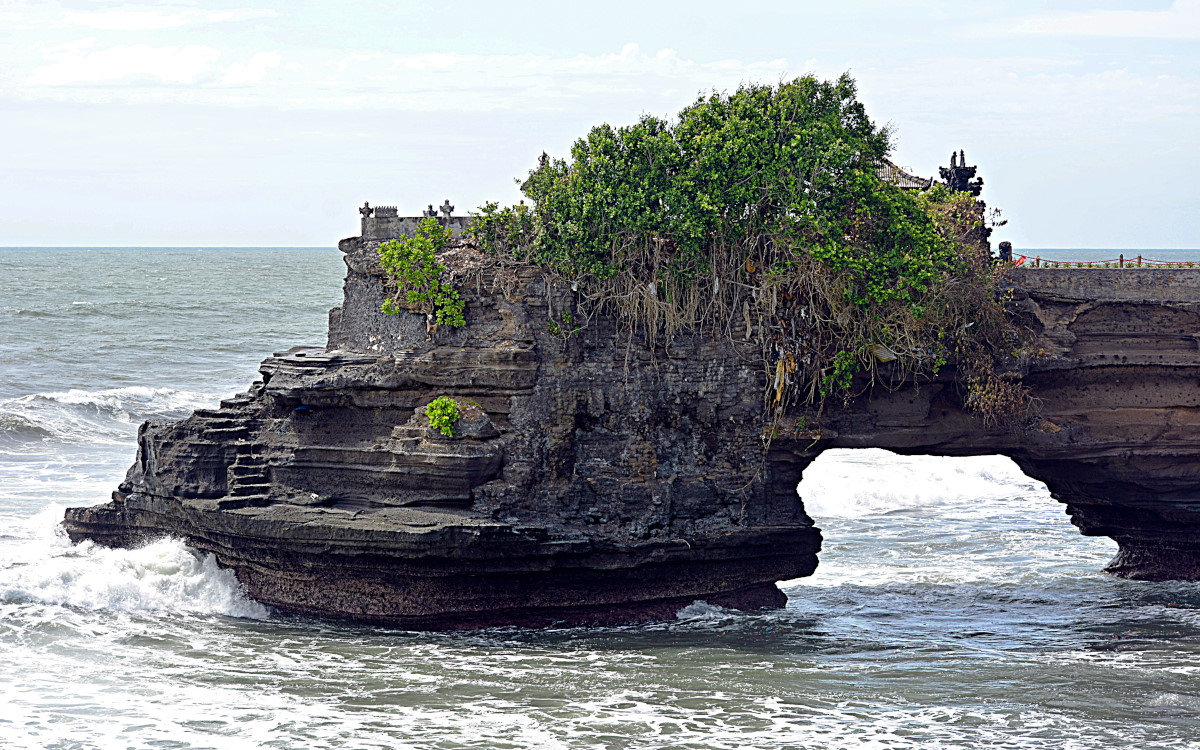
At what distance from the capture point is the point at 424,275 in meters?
18.7

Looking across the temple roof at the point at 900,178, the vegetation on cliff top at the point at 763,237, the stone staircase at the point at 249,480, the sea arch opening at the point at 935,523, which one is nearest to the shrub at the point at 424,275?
the vegetation on cliff top at the point at 763,237

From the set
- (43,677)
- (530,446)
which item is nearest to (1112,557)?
(530,446)

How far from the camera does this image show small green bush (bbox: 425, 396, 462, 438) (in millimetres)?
17922

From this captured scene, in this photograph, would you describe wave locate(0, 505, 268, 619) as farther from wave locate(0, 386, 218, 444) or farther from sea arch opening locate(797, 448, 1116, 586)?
wave locate(0, 386, 218, 444)

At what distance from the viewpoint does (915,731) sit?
1362cm

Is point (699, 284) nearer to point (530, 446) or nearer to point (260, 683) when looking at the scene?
point (530, 446)

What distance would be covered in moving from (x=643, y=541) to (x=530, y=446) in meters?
2.24

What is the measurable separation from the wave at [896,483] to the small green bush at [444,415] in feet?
39.2

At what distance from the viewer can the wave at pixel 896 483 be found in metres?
28.1

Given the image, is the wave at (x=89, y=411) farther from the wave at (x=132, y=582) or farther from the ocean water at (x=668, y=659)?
the wave at (x=132, y=582)

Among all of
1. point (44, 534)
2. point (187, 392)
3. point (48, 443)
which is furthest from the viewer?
point (187, 392)

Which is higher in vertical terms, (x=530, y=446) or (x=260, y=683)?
(x=530, y=446)

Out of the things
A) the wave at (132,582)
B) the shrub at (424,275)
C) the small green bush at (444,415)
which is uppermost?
the shrub at (424,275)

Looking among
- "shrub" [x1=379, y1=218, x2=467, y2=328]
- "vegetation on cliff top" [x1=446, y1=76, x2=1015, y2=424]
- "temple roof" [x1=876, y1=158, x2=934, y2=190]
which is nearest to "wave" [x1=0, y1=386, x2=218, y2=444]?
"shrub" [x1=379, y1=218, x2=467, y2=328]
